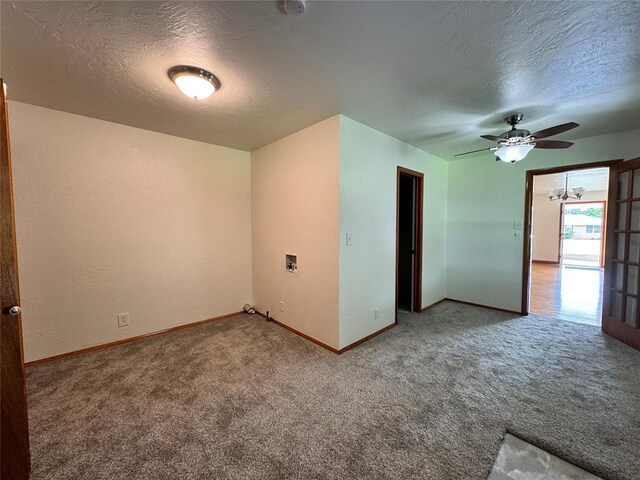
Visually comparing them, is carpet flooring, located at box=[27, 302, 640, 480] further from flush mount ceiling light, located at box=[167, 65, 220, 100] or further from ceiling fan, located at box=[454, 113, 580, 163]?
flush mount ceiling light, located at box=[167, 65, 220, 100]

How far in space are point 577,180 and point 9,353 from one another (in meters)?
9.56

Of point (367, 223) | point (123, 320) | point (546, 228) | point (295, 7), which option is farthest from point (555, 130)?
point (546, 228)

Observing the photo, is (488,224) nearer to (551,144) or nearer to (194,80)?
(551,144)

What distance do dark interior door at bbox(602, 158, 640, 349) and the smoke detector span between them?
3852 mm

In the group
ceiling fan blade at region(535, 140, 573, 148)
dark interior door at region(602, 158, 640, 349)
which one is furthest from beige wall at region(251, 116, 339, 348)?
dark interior door at region(602, 158, 640, 349)

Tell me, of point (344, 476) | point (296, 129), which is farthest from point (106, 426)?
point (296, 129)

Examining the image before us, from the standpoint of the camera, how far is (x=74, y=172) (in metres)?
2.57

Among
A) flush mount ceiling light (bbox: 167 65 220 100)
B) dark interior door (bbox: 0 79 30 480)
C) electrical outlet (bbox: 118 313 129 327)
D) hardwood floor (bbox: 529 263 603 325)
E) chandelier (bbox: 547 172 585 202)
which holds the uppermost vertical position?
flush mount ceiling light (bbox: 167 65 220 100)

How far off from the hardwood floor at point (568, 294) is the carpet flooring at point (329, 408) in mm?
975

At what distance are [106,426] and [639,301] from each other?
4.95m

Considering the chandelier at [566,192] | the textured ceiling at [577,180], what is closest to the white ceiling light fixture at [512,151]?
the textured ceiling at [577,180]

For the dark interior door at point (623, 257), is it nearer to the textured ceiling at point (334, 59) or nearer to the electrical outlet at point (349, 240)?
the textured ceiling at point (334, 59)

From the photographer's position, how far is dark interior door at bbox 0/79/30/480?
3.88ft

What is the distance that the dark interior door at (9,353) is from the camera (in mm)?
1183
